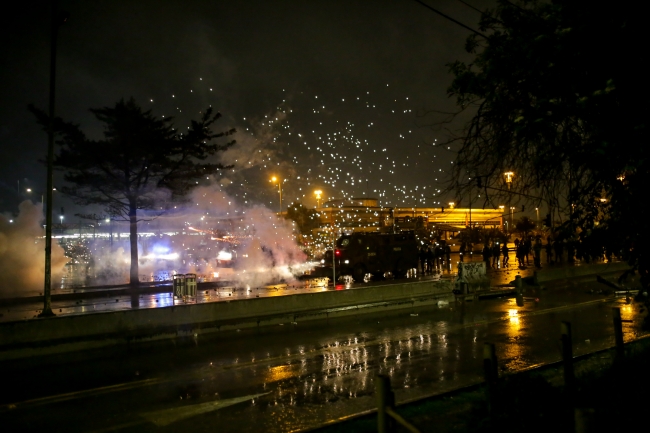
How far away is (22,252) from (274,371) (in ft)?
71.5

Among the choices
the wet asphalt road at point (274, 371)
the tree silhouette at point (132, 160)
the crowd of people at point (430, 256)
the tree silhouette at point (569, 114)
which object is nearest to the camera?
the tree silhouette at point (569, 114)

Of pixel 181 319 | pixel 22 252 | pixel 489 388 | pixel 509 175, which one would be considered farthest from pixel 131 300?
pixel 489 388

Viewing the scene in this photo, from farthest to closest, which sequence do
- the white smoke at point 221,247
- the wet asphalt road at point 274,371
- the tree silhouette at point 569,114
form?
the white smoke at point 221,247, the wet asphalt road at point 274,371, the tree silhouette at point 569,114

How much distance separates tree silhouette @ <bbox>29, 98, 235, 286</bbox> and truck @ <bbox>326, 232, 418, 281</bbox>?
799 centimetres

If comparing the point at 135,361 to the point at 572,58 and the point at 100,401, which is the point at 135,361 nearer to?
the point at 100,401

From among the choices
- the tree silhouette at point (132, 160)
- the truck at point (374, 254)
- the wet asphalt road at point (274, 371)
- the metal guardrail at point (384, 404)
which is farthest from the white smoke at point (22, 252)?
the metal guardrail at point (384, 404)

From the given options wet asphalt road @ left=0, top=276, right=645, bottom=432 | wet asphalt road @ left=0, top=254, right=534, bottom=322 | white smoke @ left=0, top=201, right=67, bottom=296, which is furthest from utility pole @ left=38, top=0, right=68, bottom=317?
white smoke @ left=0, top=201, right=67, bottom=296

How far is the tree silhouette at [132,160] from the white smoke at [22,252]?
2.78m

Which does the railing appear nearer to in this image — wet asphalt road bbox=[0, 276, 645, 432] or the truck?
wet asphalt road bbox=[0, 276, 645, 432]

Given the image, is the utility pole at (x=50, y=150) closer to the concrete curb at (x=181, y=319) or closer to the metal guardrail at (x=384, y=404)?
the concrete curb at (x=181, y=319)

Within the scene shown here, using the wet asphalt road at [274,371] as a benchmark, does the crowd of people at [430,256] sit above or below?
above

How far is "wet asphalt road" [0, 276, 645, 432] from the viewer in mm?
7434

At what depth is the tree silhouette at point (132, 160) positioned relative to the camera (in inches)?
1002

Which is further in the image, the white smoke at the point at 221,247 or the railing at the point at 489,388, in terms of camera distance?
the white smoke at the point at 221,247
